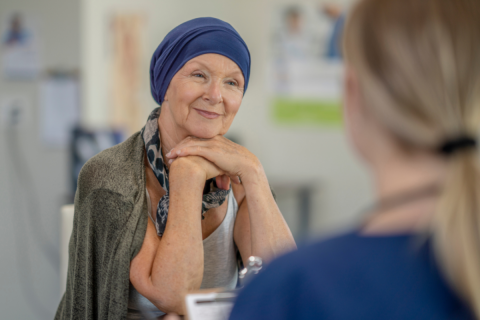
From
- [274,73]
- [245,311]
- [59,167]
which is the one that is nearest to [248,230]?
[245,311]

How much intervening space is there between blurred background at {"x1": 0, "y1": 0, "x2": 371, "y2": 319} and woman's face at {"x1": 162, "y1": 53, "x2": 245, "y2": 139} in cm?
164

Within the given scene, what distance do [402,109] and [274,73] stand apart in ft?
10.9

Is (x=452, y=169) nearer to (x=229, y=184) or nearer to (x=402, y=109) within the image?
(x=402, y=109)

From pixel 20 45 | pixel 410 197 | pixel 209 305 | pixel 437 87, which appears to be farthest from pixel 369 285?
pixel 20 45

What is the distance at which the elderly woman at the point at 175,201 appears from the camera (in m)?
1.03

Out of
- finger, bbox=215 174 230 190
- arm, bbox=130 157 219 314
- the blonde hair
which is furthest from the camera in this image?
finger, bbox=215 174 230 190

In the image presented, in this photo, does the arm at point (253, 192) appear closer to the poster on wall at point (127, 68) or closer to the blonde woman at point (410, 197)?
the blonde woman at point (410, 197)

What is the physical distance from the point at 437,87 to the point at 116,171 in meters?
0.83

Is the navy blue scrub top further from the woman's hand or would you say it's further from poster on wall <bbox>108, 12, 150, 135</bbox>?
poster on wall <bbox>108, 12, 150, 135</bbox>

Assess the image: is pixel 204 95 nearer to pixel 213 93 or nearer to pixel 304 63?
pixel 213 93

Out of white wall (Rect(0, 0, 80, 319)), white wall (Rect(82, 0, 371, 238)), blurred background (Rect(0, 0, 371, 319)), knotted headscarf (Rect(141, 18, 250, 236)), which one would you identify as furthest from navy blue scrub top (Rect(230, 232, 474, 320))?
white wall (Rect(82, 0, 371, 238))

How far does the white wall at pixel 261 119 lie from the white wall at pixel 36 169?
492 mm

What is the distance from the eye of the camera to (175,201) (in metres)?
1.07

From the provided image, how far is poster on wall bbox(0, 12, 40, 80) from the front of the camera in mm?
2896
